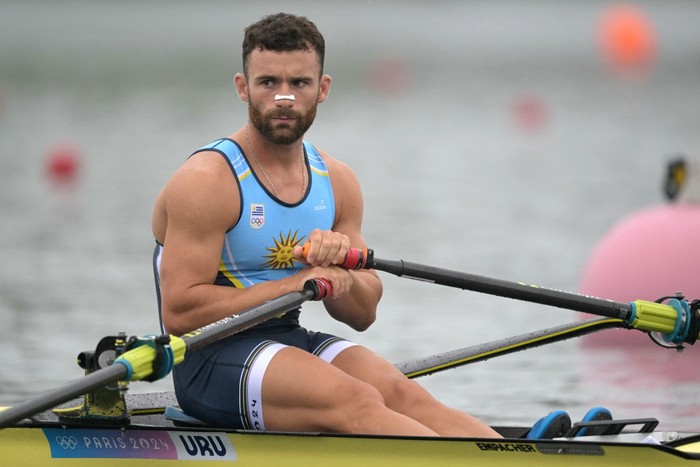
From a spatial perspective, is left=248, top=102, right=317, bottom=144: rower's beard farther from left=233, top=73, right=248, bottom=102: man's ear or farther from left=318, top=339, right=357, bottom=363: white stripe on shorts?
left=318, top=339, right=357, bottom=363: white stripe on shorts

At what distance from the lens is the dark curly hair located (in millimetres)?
5914

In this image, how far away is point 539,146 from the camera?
1066 inches

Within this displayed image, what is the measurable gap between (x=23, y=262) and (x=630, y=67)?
34.8 metres

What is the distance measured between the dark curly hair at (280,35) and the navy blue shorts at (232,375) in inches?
43.1

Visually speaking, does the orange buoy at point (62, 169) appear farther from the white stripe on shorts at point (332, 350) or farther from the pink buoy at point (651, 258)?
the white stripe on shorts at point (332, 350)

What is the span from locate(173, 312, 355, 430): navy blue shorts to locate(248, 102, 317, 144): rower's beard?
775mm

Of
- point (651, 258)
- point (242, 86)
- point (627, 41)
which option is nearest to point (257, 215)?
point (242, 86)

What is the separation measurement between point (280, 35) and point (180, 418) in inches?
63.5

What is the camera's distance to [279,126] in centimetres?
596

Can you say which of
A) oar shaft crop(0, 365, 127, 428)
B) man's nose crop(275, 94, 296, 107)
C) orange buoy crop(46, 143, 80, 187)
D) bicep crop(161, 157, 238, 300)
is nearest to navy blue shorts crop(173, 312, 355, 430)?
bicep crop(161, 157, 238, 300)

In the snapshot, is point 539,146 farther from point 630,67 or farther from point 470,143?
point 630,67

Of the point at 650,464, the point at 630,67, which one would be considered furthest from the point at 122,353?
the point at 630,67

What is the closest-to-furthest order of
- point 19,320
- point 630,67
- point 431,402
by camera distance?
point 431,402, point 19,320, point 630,67

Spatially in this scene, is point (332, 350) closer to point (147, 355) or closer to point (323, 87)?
point (147, 355)
